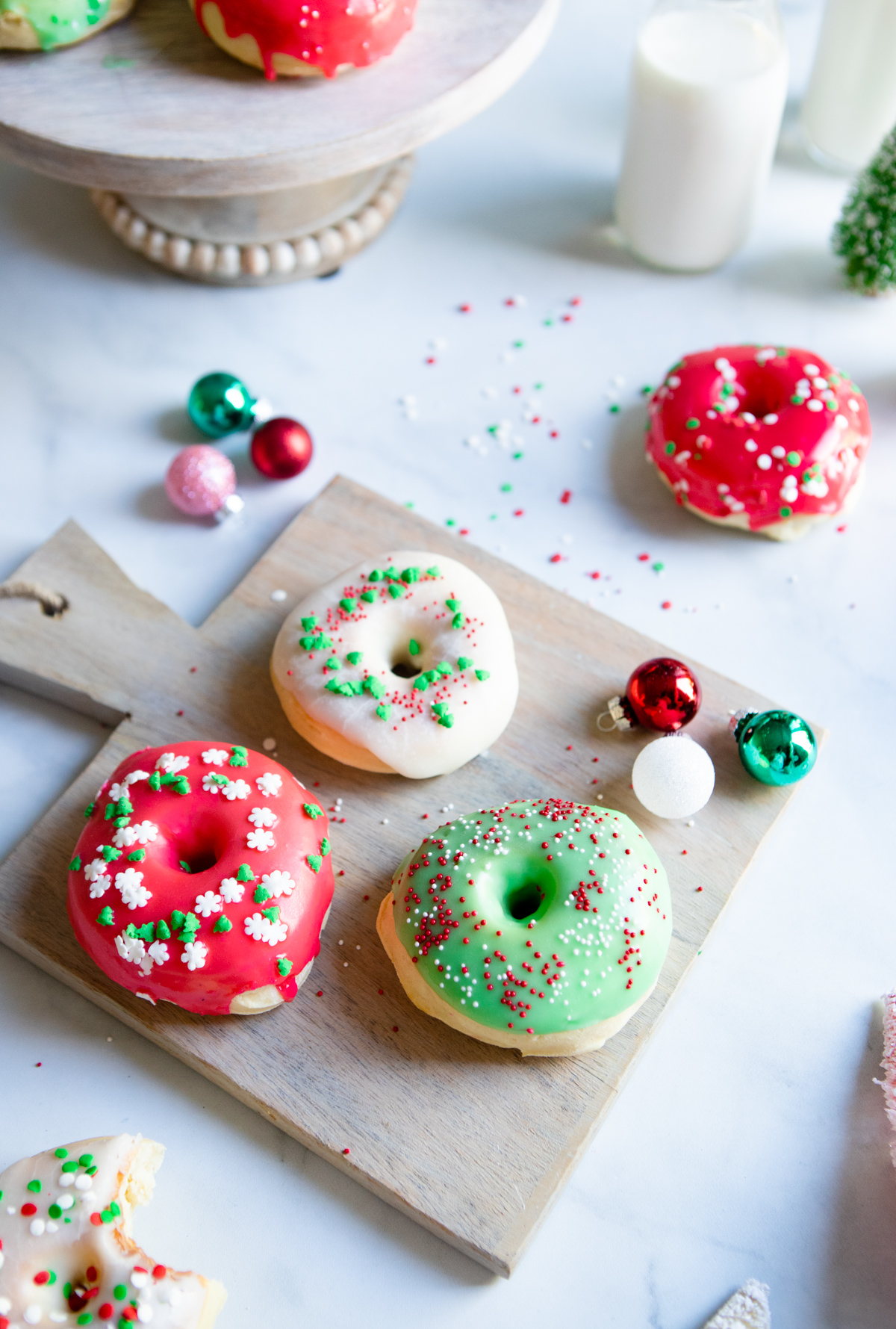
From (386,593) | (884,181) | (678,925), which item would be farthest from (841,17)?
(678,925)

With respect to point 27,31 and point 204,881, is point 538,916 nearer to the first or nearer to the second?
point 204,881

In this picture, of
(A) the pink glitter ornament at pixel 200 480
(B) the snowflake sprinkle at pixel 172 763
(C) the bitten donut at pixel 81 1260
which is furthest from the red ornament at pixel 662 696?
(C) the bitten donut at pixel 81 1260

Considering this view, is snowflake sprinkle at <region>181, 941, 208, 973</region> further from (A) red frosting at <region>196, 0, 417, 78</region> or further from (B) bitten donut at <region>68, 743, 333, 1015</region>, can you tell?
(A) red frosting at <region>196, 0, 417, 78</region>

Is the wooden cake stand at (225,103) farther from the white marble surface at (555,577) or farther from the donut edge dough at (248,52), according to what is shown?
the white marble surface at (555,577)

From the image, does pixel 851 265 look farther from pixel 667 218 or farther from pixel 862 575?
pixel 862 575

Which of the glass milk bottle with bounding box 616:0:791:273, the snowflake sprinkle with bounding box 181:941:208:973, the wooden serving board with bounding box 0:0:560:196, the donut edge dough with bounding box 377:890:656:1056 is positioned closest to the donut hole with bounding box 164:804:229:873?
the snowflake sprinkle with bounding box 181:941:208:973
